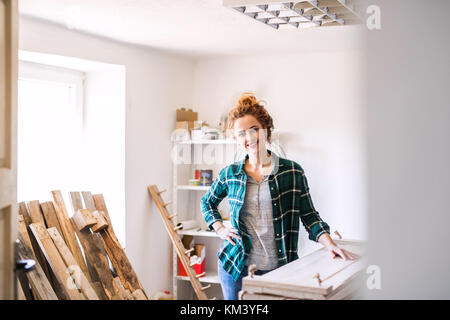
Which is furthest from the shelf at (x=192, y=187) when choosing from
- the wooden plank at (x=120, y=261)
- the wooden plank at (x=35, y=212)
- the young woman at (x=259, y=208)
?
the young woman at (x=259, y=208)

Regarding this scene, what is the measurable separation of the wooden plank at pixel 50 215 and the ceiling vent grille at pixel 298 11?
1670 mm

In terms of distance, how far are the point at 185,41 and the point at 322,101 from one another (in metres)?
1.15

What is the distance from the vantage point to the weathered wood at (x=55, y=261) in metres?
2.69

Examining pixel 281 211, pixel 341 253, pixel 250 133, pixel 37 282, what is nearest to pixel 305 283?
pixel 341 253

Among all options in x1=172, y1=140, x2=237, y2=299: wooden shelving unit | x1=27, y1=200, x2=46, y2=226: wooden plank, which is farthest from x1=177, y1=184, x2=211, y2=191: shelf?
x1=27, y1=200, x2=46, y2=226: wooden plank

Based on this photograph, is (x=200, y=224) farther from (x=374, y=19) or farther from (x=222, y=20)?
(x=374, y=19)

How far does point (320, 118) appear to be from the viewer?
405cm

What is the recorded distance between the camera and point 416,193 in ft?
4.08

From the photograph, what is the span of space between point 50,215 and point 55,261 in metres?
0.40

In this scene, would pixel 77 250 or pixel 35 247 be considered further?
pixel 77 250

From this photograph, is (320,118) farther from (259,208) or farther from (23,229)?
(23,229)

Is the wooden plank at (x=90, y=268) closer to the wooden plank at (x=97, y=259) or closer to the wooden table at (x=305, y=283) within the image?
the wooden plank at (x=97, y=259)

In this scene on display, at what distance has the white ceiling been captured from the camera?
104 inches
